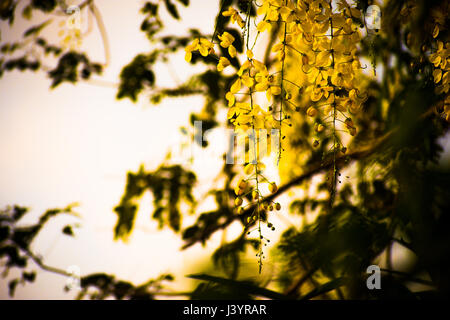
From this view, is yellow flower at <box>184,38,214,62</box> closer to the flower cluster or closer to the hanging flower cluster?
the hanging flower cluster

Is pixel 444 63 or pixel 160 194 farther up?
pixel 444 63

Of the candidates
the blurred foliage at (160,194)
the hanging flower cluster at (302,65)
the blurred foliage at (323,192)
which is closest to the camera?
the hanging flower cluster at (302,65)

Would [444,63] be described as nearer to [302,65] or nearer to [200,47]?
[302,65]

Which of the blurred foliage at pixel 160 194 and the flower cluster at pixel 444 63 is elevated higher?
the flower cluster at pixel 444 63

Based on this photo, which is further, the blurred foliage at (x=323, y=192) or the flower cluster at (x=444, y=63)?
the blurred foliage at (x=323, y=192)

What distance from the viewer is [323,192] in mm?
1040

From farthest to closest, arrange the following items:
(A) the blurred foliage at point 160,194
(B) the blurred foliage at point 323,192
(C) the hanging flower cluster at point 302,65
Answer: (A) the blurred foliage at point 160,194, (B) the blurred foliage at point 323,192, (C) the hanging flower cluster at point 302,65

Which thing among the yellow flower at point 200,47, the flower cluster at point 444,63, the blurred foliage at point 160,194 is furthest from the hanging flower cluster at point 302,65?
the blurred foliage at point 160,194

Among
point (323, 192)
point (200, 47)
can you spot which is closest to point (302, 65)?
point (200, 47)

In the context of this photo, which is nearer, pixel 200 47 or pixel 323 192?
pixel 200 47

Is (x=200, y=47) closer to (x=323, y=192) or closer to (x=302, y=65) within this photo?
(x=302, y=65)

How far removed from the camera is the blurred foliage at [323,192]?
67cm

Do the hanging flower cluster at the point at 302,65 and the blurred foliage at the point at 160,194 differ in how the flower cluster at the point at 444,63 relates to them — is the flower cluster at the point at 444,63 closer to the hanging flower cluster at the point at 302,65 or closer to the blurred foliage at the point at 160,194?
the hanging flower cluster at the point at 302,65
